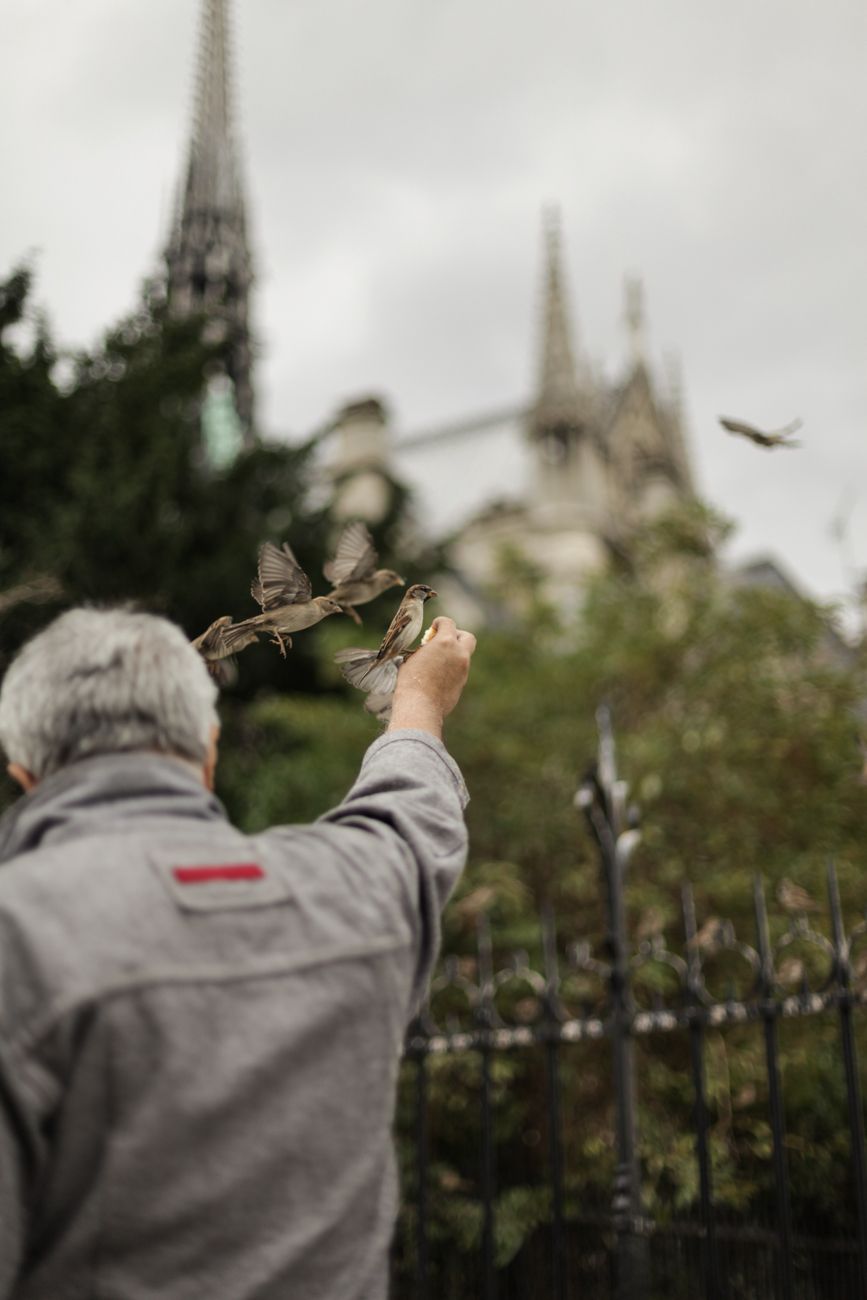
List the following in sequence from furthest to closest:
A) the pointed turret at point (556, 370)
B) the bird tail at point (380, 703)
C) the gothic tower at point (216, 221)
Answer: the pointed turret at point (556, 370), the gothic tower at point (216, 221), the bird tail at point (380, 703)

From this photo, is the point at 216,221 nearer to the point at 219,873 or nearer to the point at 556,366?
the point at 556,366

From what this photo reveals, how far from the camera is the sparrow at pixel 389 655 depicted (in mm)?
1771

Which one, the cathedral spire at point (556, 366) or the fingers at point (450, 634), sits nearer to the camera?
the fingers at point (450, 634)

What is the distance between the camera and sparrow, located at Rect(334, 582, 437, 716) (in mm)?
1771

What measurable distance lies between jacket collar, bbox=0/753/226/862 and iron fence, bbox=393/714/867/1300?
2444 mm

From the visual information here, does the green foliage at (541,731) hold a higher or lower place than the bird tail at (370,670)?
lower

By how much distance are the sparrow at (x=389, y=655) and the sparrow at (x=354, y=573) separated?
0.15 feet

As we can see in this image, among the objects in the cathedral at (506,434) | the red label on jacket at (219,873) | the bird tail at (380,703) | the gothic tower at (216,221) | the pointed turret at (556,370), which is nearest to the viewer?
the red label on jacket at (219,873)

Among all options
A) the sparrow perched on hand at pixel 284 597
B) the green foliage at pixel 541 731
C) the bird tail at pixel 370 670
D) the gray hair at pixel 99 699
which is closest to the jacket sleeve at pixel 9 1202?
the gray hair at pixel 99 699

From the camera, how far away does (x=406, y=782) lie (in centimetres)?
160

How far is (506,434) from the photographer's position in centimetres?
3447

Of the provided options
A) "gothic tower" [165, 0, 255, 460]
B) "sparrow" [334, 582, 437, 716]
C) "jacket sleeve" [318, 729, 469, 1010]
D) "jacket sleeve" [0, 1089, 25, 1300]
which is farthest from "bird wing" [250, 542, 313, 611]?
"gothic tower" [165, 0, 255, 460]

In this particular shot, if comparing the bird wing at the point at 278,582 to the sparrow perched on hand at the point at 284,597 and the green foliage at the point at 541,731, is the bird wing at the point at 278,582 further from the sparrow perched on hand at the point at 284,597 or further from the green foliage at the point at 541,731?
the green foliage at the point at 541,731

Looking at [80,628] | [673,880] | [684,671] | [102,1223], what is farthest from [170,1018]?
[684,671]
